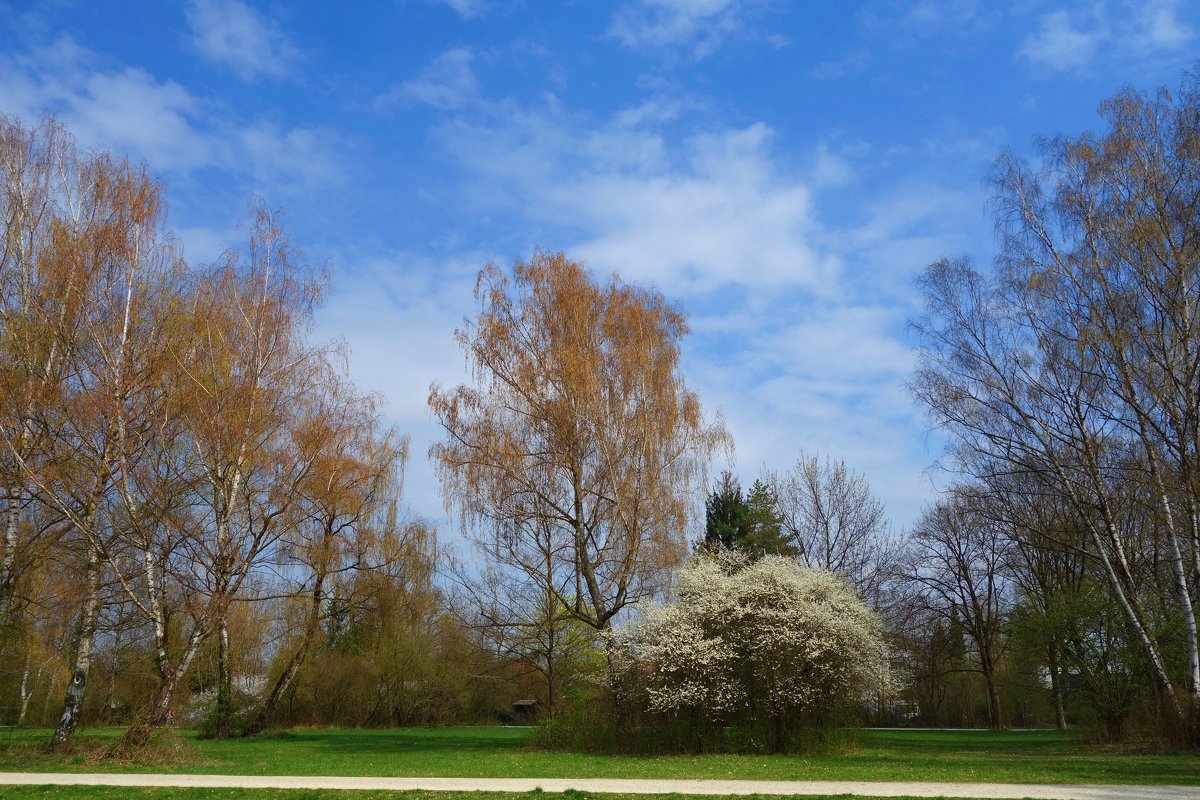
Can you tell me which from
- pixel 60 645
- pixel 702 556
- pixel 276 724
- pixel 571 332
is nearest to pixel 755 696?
pixel 702 556

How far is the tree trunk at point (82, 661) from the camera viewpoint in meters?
18.4

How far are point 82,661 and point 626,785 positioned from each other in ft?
45.0

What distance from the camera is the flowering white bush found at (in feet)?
63.5

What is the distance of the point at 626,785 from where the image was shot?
42.6ft

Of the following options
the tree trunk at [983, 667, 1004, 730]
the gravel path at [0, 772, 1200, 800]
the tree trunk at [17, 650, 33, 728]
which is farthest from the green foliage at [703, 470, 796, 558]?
the tree trunk at [17, 650, 33, 728]

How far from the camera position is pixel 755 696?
19.8 m

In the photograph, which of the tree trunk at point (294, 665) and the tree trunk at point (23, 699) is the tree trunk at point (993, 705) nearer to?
the tree trunk at point (294, 665)

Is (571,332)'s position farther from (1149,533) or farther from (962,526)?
(962,526)

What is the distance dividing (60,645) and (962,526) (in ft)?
123

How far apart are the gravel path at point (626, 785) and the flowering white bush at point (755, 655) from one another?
18.5ft

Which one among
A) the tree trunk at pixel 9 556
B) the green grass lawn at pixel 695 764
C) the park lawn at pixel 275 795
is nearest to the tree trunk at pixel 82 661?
the green grass lawn at pixel 695 764

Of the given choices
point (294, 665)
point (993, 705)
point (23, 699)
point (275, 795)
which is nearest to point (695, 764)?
point (275, 795)

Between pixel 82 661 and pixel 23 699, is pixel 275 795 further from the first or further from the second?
pixel 23 699

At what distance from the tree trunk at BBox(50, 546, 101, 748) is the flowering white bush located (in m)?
12.4
